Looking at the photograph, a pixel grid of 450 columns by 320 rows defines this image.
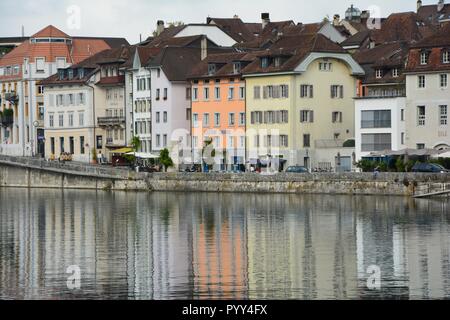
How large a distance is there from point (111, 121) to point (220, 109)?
59.5 ft

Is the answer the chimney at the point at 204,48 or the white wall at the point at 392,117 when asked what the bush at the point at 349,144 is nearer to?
the white wall at the point at 392,117

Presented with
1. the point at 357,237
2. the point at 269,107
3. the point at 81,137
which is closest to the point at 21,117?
the point at 81,137

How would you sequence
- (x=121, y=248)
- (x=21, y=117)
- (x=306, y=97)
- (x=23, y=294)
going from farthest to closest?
(x=21, y=117) < (x=306, y=97) < (x=121, y=248) < (x=23, y=294)

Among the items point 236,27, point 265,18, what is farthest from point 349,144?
point 265,18

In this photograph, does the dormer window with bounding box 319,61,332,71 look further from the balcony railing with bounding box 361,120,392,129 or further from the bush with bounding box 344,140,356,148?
the balcony railing with bounding box 361,120,392,129

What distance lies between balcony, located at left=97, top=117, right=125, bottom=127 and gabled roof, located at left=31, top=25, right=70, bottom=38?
48.5 ft

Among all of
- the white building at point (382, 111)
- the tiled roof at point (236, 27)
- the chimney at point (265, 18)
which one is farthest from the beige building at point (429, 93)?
the chimney at point (265, 18)

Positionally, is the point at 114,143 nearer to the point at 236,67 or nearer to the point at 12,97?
the point at 12,97

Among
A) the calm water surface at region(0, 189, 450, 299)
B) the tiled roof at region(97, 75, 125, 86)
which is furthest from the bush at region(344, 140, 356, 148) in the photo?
the tiled roof at region(97, 75, 125, 86)

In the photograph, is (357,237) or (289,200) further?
(289,200)

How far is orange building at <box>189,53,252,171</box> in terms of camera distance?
406 ft

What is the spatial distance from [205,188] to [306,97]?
1315 cm

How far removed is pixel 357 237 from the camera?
241 ft
